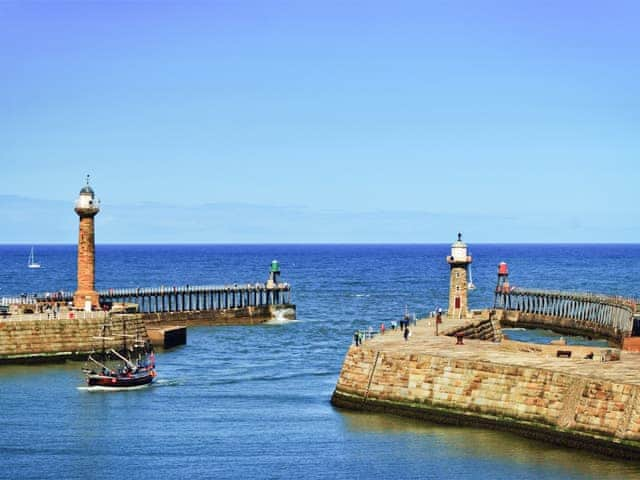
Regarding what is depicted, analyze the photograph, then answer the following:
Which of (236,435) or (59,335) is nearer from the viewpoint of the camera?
(236,435)

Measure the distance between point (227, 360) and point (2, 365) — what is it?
15.8m

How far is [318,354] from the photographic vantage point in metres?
90.6

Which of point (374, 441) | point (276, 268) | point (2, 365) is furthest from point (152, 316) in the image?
point (374, 441)

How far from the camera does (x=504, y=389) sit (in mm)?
57219

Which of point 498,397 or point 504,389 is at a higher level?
point 504,389

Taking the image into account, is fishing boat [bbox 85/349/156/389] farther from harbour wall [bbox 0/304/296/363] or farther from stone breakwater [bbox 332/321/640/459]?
stone breakwater [bbox 332/321/640/459]

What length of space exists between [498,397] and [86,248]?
46.8 metres

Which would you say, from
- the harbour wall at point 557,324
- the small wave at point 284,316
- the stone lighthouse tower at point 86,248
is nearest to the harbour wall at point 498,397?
the stone lighthouse tower at point 86,248

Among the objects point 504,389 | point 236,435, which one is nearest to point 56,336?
point 236,435

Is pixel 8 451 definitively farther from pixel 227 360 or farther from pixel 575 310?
pixel 575 310

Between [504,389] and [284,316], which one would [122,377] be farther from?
[284,316]

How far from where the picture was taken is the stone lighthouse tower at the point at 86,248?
311 ft

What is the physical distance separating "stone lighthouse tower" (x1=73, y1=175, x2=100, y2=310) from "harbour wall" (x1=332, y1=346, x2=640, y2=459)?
35.2 metres

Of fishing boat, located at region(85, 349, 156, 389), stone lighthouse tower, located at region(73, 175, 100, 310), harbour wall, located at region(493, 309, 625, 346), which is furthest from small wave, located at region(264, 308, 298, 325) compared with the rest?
fishing boat, located at region(85, 349, 156, 389)
